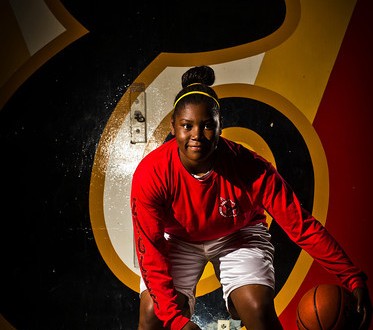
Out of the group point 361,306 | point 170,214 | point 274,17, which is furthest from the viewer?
point 274,17

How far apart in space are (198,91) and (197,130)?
25 centimetres

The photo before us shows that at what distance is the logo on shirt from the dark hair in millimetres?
459

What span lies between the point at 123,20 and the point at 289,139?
1.34 meters

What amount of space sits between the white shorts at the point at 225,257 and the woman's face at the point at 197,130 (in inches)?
20.0

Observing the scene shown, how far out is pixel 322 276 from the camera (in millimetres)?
3463

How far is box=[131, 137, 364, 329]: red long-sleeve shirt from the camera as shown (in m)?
2.50

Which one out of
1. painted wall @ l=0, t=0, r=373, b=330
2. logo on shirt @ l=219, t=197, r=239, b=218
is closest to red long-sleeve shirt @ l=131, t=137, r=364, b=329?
logo on shirt @ l=219, t=197, r=239, b=218

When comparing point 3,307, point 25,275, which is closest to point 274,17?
point 25,275

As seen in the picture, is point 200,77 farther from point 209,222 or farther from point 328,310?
point 328,310

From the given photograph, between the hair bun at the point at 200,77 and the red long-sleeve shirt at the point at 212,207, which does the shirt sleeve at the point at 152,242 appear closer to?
the red long-sleeve shirt at the point at 212,207

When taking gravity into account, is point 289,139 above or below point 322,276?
above

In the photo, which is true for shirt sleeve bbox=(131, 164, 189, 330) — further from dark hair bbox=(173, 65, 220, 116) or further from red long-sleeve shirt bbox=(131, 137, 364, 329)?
dark hair bbox=(173, 65, 220, 116)

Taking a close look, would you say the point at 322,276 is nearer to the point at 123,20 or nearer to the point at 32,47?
the point at 123,20

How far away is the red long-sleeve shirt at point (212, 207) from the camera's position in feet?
8.20
